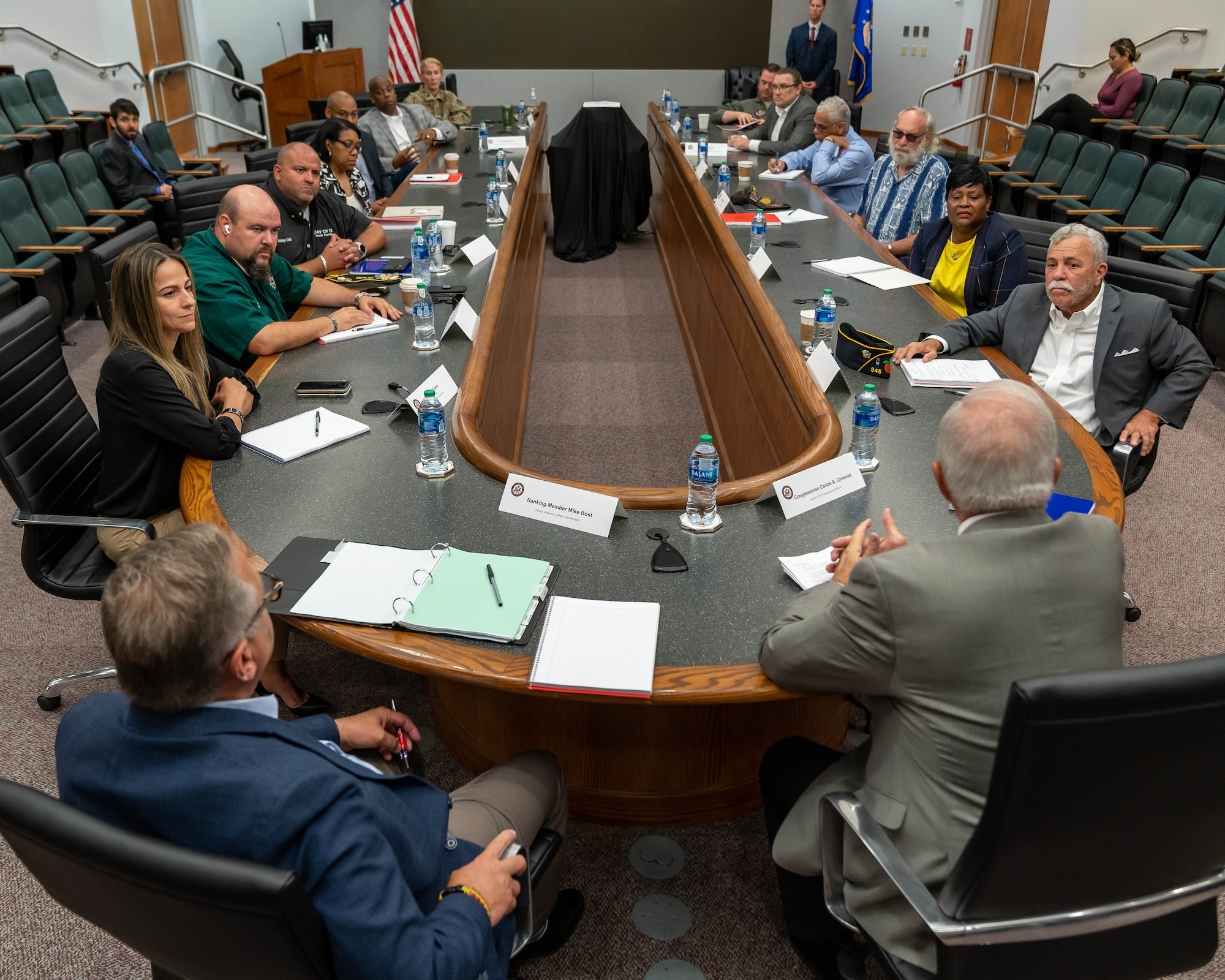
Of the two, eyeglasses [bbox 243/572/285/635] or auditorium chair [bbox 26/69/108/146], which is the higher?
auditorium chair [bbox 26/69/108/146]

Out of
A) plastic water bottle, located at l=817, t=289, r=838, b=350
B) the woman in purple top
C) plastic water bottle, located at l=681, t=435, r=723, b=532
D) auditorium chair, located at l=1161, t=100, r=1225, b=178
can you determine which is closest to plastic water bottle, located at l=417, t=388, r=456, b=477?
plastic water bottle, located at l=681, t=435, r=723, b=532

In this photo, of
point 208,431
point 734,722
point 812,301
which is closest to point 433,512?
point 208,431

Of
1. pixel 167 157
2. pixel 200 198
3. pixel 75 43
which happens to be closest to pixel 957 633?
pixel 200 198

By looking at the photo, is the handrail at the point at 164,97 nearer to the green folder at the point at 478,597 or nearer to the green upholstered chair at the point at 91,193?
the green upholstered chair at the point at 91,193

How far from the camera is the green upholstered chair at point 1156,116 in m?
6.58

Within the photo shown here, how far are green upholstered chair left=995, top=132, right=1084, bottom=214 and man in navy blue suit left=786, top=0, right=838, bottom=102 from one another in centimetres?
383

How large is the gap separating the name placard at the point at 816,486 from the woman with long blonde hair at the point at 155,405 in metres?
1.29

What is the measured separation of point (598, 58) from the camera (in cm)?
1118

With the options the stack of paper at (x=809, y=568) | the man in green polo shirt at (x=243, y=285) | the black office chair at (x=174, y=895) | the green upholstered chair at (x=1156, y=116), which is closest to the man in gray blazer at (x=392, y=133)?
the man in green polo shirt at (x=243, y=285)

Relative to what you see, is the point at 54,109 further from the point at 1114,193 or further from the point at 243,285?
the point at 1114,193

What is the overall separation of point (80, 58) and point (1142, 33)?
8675 mm

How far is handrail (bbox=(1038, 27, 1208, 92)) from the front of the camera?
301 inches

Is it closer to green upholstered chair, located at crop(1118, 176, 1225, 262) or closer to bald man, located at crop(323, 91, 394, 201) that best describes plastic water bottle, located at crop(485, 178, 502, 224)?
bald man, located at crop(323, 91, 394, 201)

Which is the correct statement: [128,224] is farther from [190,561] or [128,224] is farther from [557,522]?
[190,561]
